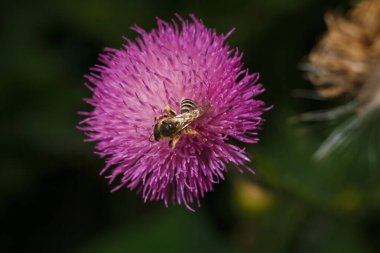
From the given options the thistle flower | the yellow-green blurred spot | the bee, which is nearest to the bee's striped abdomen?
the bee

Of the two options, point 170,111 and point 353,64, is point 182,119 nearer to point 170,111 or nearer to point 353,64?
point 170,111

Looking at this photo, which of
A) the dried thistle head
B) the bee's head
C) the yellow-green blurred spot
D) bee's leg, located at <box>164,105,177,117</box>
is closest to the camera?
the bee's head

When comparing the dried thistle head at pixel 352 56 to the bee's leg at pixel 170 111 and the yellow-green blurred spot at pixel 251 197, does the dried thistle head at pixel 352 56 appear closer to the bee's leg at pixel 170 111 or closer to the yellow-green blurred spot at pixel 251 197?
the yellow-green blurred spot at pixel 251 197

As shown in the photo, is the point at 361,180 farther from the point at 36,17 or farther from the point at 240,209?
the point at 36,17

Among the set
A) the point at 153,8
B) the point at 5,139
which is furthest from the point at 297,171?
the point at 5,139

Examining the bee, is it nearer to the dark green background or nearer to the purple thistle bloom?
the purple thistle bloom

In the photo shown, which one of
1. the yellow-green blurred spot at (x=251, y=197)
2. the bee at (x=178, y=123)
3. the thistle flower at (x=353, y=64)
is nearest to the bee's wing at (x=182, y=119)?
the bee at (x=178, y=123)
